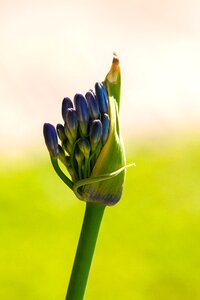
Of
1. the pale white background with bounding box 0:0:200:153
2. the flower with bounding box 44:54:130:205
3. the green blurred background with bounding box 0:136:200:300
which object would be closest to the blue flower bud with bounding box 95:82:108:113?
the flower with bounding box 44:54:130:205

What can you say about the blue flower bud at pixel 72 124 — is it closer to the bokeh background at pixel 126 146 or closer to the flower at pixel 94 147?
the flower at pixel 94 147

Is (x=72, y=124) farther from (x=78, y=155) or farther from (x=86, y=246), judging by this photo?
(x=86, y=246)

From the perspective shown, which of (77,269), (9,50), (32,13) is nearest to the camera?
(77,269)

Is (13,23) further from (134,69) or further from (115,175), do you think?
(115,175)

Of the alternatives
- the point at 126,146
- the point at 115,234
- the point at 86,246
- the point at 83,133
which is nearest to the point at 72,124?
the point at 83,133

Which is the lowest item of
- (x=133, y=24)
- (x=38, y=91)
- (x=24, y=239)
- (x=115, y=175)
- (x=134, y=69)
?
(x=115, y=175)

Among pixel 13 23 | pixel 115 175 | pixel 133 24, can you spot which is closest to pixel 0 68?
pixel 13 23
